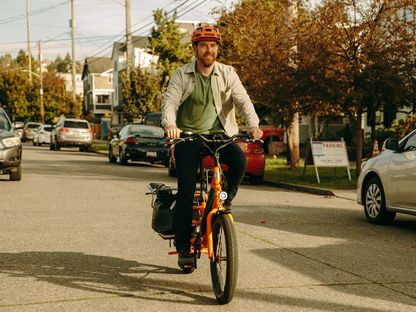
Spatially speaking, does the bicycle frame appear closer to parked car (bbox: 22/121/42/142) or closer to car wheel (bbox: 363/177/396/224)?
car wheel (bbox: 363/177/396/224)

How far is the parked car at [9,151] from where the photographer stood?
16.6 meters

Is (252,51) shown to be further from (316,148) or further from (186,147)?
(186,147)

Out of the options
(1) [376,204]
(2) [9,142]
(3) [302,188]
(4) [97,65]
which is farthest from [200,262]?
(4) [97,65]

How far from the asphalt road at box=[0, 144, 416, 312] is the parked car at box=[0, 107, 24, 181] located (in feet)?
11.7

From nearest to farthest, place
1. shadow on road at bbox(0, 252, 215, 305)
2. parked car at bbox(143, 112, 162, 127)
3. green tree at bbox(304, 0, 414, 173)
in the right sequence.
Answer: shadow on road at bbox(0, 252, 215, 305) → green tree at bbox(304, 0, 414, 173) → parked car at bbox(143, 112, 162, 127)

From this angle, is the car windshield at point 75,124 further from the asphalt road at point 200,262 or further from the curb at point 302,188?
the asphalt road at point 200,262

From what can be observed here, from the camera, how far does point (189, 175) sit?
5.97 m

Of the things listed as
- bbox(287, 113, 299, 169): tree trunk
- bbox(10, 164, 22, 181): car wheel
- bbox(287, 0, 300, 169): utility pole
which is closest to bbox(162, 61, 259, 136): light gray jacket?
bbox(287, 0, 300, 169): utility pole

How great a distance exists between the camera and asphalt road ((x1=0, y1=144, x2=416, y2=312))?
5684mm

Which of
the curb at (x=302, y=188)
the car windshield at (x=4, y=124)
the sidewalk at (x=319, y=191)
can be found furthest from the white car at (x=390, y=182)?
the car windshield at (x=4, y=124)

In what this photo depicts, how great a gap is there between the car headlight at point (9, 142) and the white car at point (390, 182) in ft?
29.3

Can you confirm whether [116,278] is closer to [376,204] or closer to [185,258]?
[185,258]

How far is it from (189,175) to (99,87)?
97.7 meters

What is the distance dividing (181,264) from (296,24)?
513 inches
